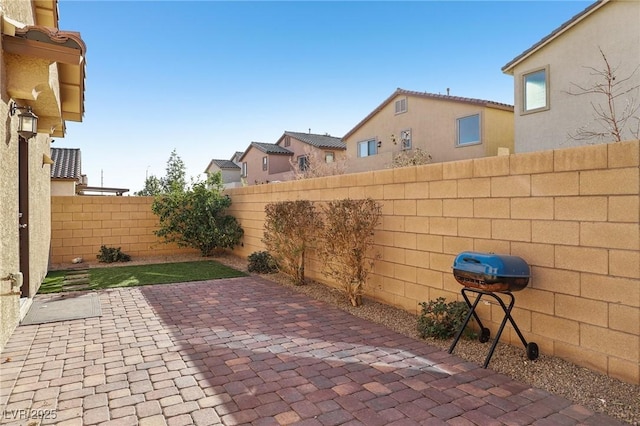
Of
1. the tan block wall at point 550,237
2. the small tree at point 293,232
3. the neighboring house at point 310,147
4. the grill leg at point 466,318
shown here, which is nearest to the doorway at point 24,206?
the small tree at point 293,232

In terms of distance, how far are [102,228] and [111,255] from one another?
1.10m

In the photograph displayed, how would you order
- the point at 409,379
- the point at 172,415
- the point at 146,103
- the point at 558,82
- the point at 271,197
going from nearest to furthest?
the point at 172,415, the point at 409,379, the point at 271,197, the point at 558,82, the point at 146,103

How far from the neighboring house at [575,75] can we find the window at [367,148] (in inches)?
418

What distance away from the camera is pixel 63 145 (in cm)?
2412

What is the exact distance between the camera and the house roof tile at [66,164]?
19566 mm

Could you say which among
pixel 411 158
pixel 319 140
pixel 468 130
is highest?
pixel 319 140

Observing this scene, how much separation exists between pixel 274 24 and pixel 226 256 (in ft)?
26.7

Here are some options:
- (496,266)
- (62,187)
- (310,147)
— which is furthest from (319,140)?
(496,266)

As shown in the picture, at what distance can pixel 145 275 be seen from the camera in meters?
9.80

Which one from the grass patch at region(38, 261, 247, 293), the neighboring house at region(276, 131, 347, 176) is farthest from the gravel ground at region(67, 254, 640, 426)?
the neighboring house at region(276, 131, 347, 176)

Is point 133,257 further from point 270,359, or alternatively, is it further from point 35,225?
point 270,359

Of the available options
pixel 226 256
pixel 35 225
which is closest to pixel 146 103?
pixel 226 256

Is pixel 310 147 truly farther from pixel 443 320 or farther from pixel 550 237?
pixel 550 237

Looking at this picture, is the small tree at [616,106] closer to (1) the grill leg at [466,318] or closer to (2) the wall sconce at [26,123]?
(1) the grill leg at [466,318]
